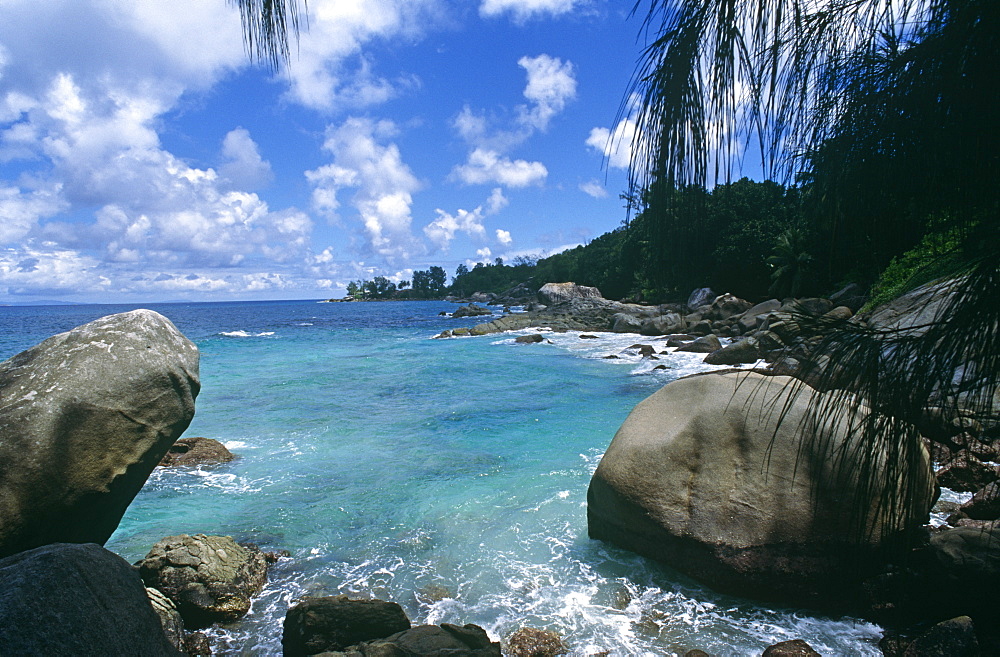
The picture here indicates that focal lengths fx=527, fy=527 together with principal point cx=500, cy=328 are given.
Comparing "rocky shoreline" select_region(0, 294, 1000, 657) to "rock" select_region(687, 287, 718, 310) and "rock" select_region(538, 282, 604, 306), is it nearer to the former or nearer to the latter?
"rock" select_region(687, 287, 718, 310)

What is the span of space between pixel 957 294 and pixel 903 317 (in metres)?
0.51

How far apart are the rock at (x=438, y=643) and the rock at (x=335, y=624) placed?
0.19 meters

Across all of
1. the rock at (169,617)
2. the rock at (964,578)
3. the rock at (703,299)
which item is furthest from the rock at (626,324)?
the rock at (169,617)

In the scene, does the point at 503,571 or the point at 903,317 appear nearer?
the point at 903,317

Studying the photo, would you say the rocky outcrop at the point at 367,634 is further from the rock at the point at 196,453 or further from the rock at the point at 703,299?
the rock at the point at 703,299

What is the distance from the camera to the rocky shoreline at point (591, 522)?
408 centimetres

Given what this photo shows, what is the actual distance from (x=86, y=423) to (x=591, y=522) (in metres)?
5.16

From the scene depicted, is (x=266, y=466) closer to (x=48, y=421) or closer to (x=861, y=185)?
(x=48, y=421)

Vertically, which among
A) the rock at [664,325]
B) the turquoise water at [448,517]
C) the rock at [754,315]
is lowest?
the turquoise water at [448,517]

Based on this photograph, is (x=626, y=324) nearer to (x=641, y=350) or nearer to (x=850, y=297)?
(x=641, y=350)

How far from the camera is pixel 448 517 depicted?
286 inches

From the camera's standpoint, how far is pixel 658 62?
79.7 inches

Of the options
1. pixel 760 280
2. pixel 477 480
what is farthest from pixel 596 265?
pixel 477 480

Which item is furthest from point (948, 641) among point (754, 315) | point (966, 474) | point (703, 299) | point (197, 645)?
point (703, 299)
